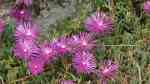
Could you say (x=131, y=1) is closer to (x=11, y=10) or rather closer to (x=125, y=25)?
(x=125, y=25)

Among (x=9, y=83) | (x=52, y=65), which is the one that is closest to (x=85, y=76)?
(x=52, y=65)

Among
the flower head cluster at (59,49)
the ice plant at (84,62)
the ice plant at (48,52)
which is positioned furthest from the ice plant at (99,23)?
the ice plant at (48,52)

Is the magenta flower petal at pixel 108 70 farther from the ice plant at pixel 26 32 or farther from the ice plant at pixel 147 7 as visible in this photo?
the ice plant at pixel 147 7

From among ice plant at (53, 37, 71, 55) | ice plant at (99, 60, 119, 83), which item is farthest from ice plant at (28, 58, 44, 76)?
ice plant at (99, 60, 119, 83)

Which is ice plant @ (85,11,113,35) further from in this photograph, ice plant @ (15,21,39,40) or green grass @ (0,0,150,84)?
ice plant @ (15,21,39,40)

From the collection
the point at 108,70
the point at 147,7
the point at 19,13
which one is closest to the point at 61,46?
the point at 108,70

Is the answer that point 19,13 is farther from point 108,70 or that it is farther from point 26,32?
point 108,70
